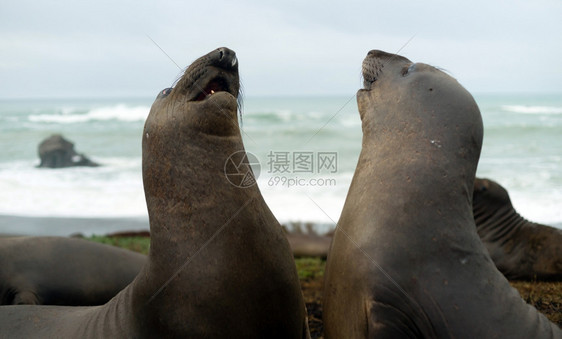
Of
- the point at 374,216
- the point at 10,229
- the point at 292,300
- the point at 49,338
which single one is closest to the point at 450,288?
the point at 374,216

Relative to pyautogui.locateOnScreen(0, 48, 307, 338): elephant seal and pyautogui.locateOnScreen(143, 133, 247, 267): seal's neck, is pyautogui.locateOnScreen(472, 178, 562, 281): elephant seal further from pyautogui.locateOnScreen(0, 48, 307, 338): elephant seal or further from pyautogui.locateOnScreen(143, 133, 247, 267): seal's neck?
pyautogui.locateOnScreen(143, 133, 247, 267): seal's neck

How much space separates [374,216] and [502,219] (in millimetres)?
3312

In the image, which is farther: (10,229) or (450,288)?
(10,229)

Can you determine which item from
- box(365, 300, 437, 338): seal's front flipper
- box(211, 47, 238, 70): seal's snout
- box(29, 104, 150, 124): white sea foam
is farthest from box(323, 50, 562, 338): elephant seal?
box(29, 104, 150, 124): white sea foam

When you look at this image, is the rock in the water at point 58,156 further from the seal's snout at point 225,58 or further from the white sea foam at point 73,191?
the seal's snout at point 225,58

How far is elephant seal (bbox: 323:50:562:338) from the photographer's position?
2.70 meters

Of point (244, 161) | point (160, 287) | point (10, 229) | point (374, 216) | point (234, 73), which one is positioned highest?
point (234, 73)

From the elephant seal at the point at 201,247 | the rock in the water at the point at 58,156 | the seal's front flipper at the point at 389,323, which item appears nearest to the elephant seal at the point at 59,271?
the elephant seal at the point at 201,247

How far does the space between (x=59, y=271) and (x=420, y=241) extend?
3061mm

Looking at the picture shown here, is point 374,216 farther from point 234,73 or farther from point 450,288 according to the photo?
point 234,73

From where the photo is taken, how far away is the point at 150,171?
3211 mm

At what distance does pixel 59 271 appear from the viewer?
184 inches

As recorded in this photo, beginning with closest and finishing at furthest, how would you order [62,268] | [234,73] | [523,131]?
[234,73] < [62,268] < [523,131]

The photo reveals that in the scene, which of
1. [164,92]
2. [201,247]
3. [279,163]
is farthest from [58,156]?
[201,247]
